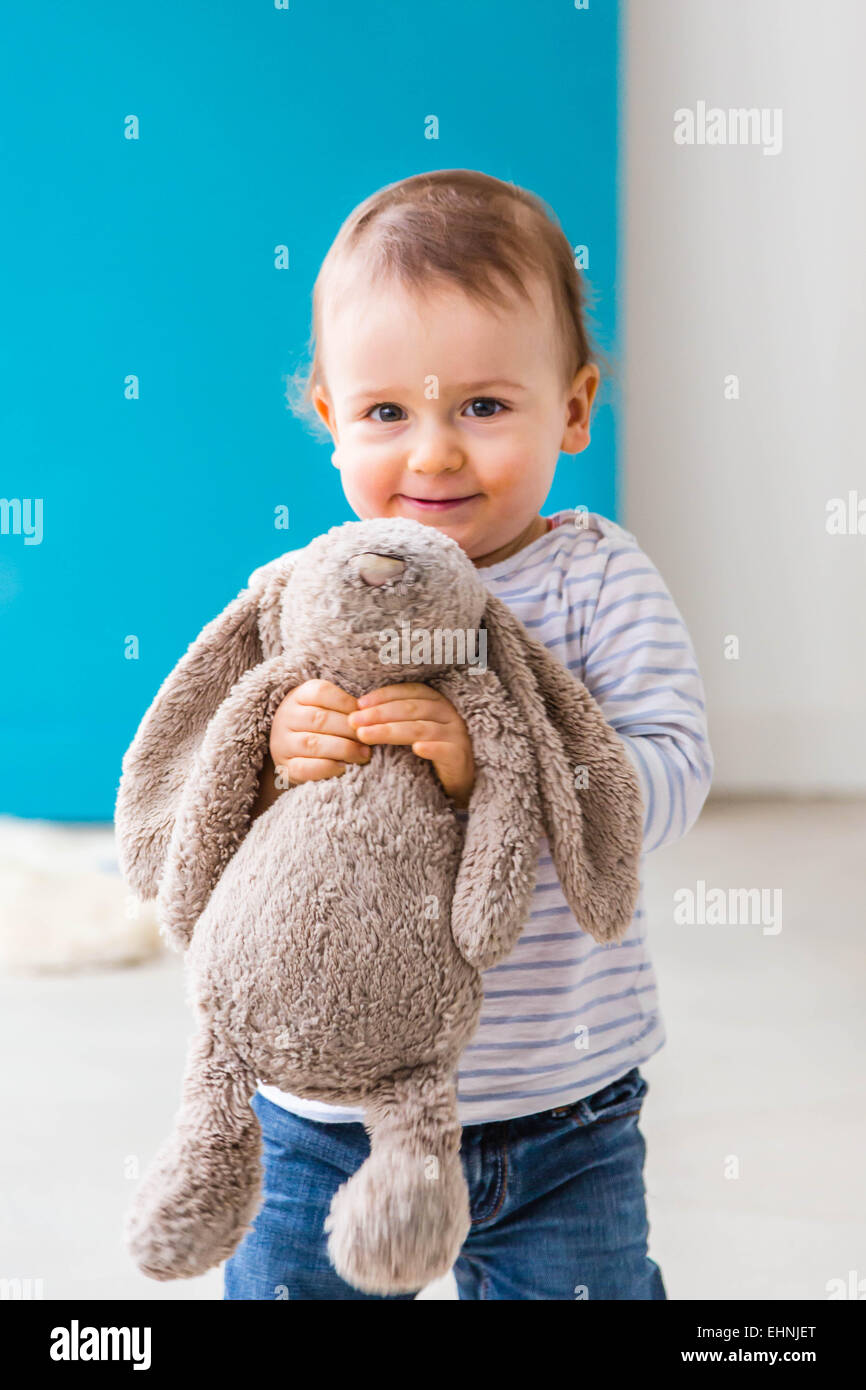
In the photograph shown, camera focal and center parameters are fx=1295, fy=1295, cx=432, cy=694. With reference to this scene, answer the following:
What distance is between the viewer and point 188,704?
1.88 feet

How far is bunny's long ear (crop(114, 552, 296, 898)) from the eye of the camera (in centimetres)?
57

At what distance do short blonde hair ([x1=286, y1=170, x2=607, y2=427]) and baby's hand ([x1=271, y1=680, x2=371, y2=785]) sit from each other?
0.22 meters

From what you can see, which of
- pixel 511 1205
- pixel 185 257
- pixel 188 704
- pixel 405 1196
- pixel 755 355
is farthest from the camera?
pixel 755 355

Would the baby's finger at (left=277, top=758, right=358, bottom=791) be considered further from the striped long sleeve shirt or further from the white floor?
the white floor

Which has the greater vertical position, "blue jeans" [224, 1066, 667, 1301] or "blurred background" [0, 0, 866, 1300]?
"blurred background" [0, 0, 866, 1300]

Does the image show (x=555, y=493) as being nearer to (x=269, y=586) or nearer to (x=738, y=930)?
(x=738, y=930)

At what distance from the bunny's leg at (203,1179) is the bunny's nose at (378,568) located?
0.62ft

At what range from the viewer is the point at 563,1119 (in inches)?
26.7

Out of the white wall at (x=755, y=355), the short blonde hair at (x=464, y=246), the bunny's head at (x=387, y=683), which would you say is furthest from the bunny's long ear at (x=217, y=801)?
the white wall at (x=755, y=355)

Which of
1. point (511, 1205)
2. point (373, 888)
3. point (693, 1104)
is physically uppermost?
point (373, 888)

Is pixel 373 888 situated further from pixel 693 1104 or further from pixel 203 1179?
pixel 693 1104

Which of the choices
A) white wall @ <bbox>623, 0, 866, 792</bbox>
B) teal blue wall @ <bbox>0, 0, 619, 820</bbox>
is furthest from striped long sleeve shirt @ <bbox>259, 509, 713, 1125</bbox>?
white wall @ <bbox>623, 0, 866, 792</bbox>

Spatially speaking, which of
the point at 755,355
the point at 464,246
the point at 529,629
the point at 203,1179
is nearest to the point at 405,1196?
the point at 203,1179

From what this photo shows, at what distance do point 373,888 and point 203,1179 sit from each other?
12 centimetres
